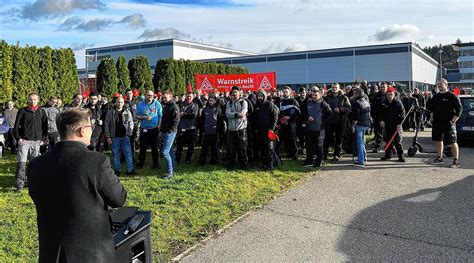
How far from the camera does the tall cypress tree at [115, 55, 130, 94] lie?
21.5 meters

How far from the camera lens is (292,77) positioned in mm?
64188

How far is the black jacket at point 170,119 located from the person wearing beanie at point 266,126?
2.03 meters

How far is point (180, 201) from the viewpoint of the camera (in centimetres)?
729

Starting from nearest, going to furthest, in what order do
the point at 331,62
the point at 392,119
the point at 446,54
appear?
1. the point at 392,119
2. the point at 331,62
3. the point at 446,54

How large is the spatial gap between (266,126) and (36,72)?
9.96 m

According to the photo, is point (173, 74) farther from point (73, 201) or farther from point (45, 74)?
point (73, 201)

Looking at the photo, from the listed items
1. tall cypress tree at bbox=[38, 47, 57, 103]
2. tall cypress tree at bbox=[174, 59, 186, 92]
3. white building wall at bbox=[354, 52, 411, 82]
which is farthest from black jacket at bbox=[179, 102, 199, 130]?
white building wall at bbox=[354, 52, 411, 82]

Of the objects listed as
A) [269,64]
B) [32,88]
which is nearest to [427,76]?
[269,64]

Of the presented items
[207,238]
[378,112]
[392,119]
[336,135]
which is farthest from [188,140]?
[207,238]

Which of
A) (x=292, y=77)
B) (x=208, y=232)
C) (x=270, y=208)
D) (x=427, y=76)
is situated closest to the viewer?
(x=208, y=232)

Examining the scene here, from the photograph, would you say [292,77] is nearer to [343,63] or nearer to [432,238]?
[343,63]

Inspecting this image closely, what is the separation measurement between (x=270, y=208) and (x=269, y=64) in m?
60.4

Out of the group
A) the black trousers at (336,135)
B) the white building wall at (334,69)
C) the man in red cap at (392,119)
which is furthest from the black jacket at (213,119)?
the white building wall at (334,69)

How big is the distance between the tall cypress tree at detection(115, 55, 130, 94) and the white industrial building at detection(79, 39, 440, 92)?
3077cm
